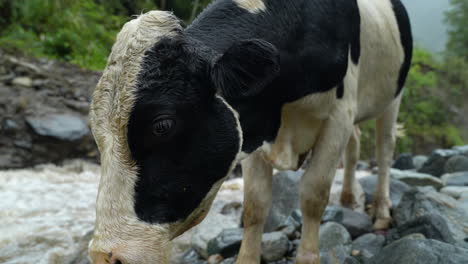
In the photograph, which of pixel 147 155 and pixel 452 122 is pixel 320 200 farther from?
pixel 452 122

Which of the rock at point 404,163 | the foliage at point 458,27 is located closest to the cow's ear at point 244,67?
the rock at point 404,163

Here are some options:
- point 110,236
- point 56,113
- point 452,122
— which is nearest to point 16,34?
point 56,113

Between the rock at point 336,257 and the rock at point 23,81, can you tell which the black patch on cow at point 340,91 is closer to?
the rock at point 336,257

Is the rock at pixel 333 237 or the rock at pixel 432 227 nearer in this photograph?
the rock at pixel 432 227

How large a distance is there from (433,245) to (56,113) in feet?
24.5

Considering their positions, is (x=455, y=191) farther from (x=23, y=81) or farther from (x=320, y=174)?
(x=23, y=81)

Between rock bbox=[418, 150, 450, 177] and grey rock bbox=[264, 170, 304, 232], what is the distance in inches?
113

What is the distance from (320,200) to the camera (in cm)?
289

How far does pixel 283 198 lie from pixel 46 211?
10.2 feet

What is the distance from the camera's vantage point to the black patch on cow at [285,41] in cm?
235

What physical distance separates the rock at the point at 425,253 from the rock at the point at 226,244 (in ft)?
4.88

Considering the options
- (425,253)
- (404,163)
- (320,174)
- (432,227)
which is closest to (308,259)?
(320,174)

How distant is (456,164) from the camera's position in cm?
658

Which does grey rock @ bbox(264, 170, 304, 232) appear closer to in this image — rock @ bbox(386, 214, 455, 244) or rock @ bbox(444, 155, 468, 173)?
rock @ bbox(386, 214, 455, 244)
